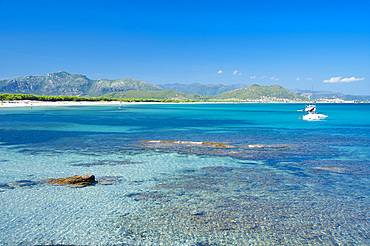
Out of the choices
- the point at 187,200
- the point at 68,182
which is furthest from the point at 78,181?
the point at 187,200

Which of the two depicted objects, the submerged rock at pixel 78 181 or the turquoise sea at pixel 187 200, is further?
the submerged rock at pixel 78 181

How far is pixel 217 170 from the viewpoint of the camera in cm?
2009

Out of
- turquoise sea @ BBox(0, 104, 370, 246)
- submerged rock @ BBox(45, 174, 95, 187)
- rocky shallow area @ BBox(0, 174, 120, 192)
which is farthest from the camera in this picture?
submerged rock @ BBox(45, 174, 95, 187)

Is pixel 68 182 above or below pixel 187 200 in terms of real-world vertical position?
above

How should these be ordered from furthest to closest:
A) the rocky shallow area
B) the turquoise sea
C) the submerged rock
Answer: the submerged rock, the rocky shallow area, the turquoise sea

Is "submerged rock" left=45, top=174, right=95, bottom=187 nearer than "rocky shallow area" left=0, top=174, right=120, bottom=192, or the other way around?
"rocky shallow area" left=0, top=174, right=120, bottom=192

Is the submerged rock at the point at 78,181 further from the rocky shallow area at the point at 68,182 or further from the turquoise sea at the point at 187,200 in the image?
the turquoise sea at the point at 187,200

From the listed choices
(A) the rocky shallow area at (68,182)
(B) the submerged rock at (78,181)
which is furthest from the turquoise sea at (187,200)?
(B) the submerged rock at (78,181)

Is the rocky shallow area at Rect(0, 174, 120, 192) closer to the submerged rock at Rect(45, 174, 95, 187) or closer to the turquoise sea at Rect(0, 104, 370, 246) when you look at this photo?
the submerged rock at Rect(45, 174, 95, 187)

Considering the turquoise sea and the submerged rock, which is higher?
the submerged rock

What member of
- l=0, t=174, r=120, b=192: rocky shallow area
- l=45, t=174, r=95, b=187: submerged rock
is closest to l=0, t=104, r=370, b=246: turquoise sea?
l=0, t=174, r=120, b=192: rocky shallow area

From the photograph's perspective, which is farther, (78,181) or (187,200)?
(78,181)

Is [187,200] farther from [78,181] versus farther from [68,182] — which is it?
[68,182]

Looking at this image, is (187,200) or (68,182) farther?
(68,182)
